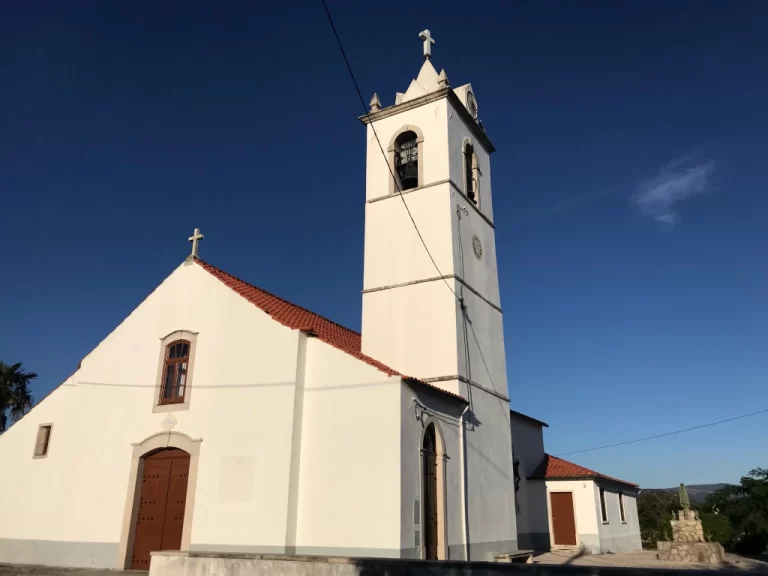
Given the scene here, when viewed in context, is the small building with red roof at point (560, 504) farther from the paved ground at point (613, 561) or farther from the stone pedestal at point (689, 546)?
the stone pedestal at point (689, 546)

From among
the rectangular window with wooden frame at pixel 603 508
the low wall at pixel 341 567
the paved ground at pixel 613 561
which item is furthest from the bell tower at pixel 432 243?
the rectangular window with wooden frame at pixel 603 508

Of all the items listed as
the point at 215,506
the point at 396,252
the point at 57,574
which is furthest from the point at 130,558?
the point at 396,252

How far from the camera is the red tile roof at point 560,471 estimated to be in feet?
78.4

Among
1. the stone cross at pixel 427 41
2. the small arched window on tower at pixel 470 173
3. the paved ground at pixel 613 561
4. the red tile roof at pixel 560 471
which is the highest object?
the stone cross at pixel 427 41

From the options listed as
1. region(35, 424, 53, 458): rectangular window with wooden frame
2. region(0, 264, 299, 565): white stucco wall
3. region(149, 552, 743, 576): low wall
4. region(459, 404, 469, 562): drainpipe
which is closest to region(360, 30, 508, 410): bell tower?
region(459, 404, 469, 562): drainpipe

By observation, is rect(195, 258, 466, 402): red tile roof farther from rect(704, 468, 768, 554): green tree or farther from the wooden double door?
rect(704, 468, 768, 554): green tree

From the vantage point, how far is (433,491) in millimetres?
14625

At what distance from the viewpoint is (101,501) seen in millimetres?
16141

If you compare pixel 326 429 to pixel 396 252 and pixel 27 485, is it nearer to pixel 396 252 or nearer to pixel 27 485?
pixel 396 252

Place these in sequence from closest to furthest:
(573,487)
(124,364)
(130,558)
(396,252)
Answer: (130,558) < (124,364) < (396,252) < (573,487)

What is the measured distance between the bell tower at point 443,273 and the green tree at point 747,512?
16.8 m

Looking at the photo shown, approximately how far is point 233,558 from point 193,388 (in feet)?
20.8

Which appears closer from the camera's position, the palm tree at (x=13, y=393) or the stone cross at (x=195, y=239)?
the stone cross at (x=195, y=239)

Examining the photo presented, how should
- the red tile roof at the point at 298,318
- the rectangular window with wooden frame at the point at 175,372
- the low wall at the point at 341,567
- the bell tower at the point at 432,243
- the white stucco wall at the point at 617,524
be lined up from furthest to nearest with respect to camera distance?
the white stucco wall at the point at 617,524 → the bell tower at the point at 432,243 → the rectangular window with wooden frame at the point at 175,372 → the red tile roof at the point at 298,318 → the low wall at the point at 341,567
